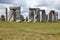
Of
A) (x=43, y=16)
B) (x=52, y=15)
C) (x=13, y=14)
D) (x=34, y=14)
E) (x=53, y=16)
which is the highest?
(x=13, y=14)

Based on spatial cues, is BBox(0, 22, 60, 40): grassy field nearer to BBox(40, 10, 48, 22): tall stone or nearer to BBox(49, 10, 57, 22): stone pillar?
BBox(40, 10, 48, 22): tall stone

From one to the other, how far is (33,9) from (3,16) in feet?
32.1

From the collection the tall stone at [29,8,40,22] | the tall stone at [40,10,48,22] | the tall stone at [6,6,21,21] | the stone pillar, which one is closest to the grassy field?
the tall stone at [6,6,21,21]

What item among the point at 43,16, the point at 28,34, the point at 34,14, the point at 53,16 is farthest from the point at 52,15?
the point at 28,34

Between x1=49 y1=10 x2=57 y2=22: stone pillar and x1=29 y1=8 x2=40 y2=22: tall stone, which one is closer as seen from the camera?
x1=29 y1=8 x2=40 y2=22: tall stone

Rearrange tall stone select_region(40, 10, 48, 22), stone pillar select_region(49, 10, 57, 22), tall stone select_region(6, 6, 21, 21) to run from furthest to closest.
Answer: stone pillar select_region(49, 10, 57, 22)
tall stone select_region(40, 10, 48, 22)
tall stone select_region(6, 6, 21, 21)

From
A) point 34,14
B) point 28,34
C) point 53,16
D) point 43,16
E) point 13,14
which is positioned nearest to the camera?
point 28,34

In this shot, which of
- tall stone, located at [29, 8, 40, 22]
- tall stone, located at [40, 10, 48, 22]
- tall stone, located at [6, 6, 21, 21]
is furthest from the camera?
tall stone, located at [40, 10, 48, 22]

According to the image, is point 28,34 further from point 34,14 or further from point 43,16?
point 43,16

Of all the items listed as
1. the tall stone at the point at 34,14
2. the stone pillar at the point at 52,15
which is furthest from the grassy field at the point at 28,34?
the stone pillar at the point at 52,15

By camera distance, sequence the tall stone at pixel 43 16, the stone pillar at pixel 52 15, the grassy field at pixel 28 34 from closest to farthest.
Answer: the grassy field at pixel 28 34 → the tall stone at pixel 43 16 → the stone pillar at pixel 52 15

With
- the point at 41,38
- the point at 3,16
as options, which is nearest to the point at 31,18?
the point at 3,16

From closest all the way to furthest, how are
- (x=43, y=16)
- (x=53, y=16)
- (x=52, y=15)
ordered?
(x=43, y=16) → (x=52, y=15) → (x=53, y=16)

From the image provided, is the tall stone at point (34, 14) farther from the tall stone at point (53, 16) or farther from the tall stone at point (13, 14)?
the tall stone at point (53, 16)
